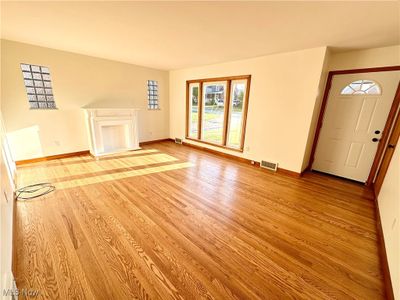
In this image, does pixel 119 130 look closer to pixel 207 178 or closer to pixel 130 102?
pixel 130 102

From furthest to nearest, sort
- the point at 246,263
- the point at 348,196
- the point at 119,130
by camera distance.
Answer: the point at 119,130 < the point at 348,196 < the point at 246,263

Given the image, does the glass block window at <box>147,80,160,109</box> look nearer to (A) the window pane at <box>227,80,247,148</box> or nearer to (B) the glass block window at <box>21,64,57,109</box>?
(B) the glass block window at <box>21,64,57,109</box>

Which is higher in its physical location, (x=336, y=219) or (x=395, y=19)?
(x=395, y=19)

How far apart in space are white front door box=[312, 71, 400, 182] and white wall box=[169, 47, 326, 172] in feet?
2.11

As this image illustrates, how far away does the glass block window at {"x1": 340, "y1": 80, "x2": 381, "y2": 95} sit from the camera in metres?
2.88

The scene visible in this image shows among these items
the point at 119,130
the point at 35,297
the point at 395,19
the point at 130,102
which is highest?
the point at 395,19

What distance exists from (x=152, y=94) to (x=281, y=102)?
3.89 meters

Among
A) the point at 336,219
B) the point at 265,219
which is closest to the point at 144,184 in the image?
the point at 265,219

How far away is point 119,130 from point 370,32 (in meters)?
5.14

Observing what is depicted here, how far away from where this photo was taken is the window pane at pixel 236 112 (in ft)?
13.5

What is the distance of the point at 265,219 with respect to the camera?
214 centimetres

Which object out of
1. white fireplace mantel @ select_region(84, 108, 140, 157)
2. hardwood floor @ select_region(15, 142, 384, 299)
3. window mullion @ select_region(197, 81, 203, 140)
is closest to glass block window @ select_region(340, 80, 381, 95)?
hardwood floor @ select_region(15, 142, 384, 299)

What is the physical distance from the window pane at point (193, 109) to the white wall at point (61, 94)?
147cm

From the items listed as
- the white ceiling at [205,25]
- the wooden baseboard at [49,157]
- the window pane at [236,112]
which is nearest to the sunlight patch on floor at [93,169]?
the wooden baseboard at [49,157]
